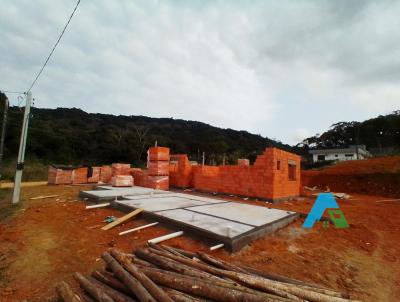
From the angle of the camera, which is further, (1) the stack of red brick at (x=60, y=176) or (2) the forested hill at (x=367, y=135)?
(2) the forested hill at (x=367, y=135)

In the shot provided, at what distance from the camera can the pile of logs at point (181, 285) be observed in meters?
2.12

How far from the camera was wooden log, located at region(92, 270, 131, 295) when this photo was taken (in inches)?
92.6

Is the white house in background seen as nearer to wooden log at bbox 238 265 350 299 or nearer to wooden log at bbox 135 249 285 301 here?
wooden log at bbox 238 265 350 299

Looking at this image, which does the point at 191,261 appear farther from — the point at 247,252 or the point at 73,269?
the point at 73,269

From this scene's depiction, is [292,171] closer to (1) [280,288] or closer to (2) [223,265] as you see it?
(2) [223,265]

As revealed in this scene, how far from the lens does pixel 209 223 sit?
189 inches

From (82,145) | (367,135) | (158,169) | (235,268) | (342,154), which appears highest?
(367,135)

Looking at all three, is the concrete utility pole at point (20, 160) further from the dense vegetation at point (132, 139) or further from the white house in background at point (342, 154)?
the white house in background at point (342, 154)

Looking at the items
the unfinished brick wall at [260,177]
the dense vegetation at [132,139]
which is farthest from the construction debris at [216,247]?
the dense vegetation at [132,139]

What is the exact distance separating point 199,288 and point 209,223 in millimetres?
2613

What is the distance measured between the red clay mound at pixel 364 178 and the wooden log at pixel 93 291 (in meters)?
17.3

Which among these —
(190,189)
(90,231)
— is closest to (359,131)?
(190,189)

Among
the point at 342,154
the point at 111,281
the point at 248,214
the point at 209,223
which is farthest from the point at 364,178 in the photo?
the point at 342,154

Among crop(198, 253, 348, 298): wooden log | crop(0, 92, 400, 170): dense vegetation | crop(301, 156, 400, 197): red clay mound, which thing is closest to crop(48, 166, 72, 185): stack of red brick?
crop(0, 92, 400, 170): dense vegetation
